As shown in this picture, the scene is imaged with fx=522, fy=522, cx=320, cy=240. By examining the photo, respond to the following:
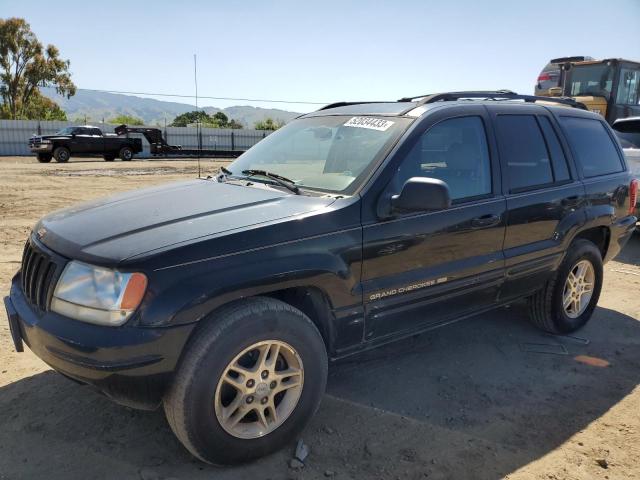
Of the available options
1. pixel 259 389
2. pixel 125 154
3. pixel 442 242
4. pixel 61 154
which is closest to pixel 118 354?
pixel 259 389

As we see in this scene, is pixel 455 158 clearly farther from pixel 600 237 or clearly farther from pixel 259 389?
pixel 600 237

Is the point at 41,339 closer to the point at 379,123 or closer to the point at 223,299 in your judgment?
the point at 223,299

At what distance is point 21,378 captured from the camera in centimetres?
346

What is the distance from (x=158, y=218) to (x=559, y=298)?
3289 millimetres

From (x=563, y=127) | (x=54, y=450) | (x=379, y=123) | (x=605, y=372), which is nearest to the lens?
(x=54, y=450)

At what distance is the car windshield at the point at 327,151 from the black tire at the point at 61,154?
22.3 m

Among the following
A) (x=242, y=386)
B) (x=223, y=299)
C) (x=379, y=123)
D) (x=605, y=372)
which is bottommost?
(x=605, y=372)

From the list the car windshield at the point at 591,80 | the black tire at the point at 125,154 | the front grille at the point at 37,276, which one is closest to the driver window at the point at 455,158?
the front grille at the point at 37,276

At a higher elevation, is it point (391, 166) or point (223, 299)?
point (391, 166)

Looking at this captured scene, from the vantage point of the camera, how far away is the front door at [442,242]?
2.99 metres

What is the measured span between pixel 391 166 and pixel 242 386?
4.81 feet

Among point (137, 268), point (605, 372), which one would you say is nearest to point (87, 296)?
point (137, 268)

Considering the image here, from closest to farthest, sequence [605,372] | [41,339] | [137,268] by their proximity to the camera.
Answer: [137,268] → [41,339] → [605,372]

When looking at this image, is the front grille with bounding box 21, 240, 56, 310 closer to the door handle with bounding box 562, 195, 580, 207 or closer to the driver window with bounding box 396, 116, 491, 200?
the driver window with bounding box 396, 116, 491, 200
